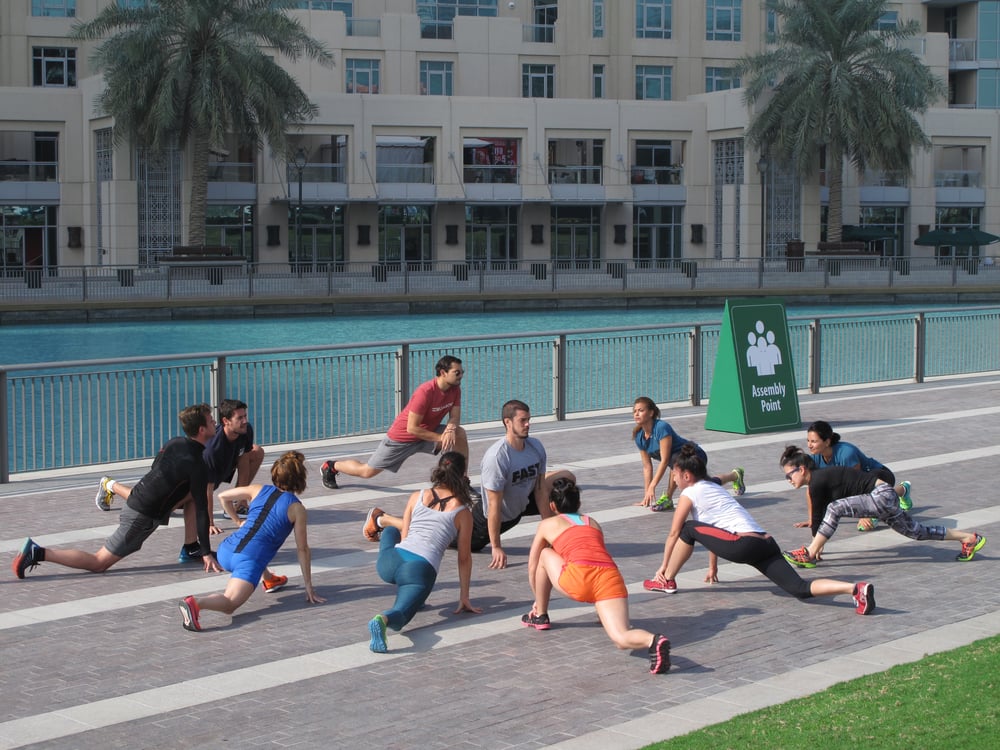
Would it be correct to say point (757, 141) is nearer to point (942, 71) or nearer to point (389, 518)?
point (942, 71)

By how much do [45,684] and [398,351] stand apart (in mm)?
9119

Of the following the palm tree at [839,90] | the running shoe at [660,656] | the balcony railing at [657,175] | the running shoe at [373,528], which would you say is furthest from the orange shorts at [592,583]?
the balcony railing at [657,175]

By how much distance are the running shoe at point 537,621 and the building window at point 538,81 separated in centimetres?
6045

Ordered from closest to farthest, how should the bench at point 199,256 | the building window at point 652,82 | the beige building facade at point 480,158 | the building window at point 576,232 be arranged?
the bench at point 199,256, the beige building facade at point 480,158, the building window at point 576,232, the building window at point 652,82

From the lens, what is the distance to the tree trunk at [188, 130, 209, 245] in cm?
5141

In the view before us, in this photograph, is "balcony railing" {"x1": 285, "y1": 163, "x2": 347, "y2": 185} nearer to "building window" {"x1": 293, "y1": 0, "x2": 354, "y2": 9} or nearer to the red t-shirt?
"building window" {"x1": 293, "y1": 0, "x2": 354, "y2": 9}

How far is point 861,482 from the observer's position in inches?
407

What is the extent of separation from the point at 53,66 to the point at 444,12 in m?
18.4

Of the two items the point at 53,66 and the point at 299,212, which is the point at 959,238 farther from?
the point at 53,66

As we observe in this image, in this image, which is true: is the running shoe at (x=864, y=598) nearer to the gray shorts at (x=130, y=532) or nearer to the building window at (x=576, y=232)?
the gray shorts at (x=130, y=532)

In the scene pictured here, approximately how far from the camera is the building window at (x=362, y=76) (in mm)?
64312

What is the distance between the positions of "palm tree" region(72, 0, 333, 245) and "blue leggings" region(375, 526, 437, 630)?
138 ft

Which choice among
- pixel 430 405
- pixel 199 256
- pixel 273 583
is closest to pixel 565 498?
pixel 273 583

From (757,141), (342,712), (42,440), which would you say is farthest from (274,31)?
(342,712)
